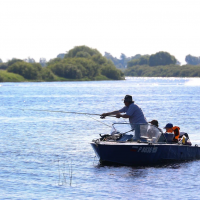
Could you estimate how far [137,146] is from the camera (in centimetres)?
1738

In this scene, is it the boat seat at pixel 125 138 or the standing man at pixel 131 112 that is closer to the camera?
the standing man at pixel 131 112

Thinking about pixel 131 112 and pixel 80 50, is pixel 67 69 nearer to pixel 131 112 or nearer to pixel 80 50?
pixel 80 50

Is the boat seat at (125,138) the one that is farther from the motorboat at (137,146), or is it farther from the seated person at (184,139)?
the seated person at (184,139)

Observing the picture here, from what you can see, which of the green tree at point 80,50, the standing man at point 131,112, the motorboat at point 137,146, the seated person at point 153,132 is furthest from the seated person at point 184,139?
the green tree at point 80,50

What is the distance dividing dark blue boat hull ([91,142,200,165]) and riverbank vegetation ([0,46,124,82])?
458 feet

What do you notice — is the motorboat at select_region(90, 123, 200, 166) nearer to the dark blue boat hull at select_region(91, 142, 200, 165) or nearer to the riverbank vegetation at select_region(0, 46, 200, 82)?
the dark blue boat hull at select_region(91, 142, 200, 165)

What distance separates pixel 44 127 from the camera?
34188mm

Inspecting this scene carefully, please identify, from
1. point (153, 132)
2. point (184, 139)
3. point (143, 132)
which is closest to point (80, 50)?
point (184, 139)

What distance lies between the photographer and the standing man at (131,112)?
58.0 feet

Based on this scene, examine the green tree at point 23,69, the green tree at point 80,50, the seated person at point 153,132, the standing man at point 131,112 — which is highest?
the green tree at point 80,50

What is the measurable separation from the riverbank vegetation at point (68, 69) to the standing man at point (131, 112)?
140 meters

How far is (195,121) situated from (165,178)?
2128 centimetres

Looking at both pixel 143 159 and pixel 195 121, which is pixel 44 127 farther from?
pixel 143 159

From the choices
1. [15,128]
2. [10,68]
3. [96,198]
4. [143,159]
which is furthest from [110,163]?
[10,68]
